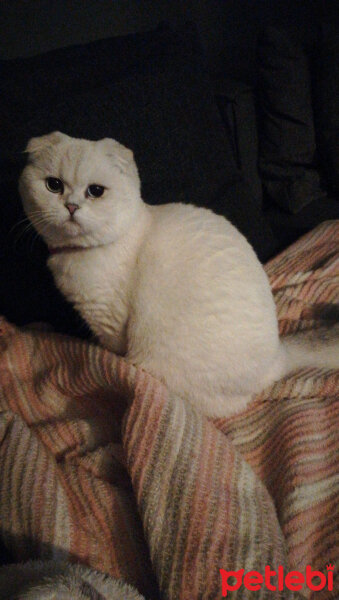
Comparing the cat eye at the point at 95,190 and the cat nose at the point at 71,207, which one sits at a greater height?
the cat eye at the point at 95,190

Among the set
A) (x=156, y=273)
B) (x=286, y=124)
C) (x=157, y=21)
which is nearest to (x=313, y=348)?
(x=156, y=273)

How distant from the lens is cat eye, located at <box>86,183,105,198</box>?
787mm

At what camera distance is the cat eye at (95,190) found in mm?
787

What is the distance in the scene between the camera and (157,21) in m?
1.81

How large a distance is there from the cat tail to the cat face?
45cm

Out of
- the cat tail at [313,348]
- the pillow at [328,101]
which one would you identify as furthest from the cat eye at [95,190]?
the pillow at [328,101]

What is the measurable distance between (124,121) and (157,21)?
1118 millimetres

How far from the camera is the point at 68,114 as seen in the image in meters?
0.94

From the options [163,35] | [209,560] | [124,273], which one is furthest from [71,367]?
[163,35]

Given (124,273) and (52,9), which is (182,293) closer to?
(124,273)

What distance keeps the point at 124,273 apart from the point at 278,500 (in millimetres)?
497

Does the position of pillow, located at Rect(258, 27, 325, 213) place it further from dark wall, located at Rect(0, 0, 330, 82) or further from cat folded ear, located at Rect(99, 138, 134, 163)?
cat folded ear, located at Rect(99, 138, 134, 163)

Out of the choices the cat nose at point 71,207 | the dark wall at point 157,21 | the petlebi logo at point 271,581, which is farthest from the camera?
the dark wall at point 157,21

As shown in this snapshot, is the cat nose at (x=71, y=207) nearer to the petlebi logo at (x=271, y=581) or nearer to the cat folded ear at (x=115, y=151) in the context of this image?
the cat folded ear at (x=115, y=151)
